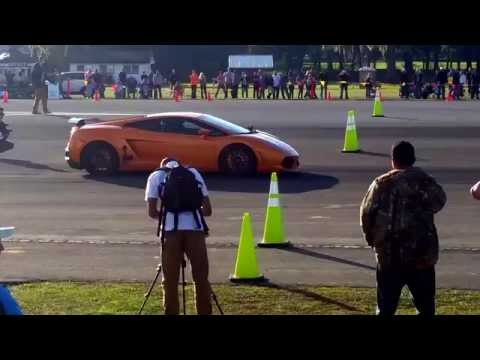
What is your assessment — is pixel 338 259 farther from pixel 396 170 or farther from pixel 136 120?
pixel 136 120

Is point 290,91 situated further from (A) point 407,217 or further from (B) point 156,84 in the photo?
(A) point 407,217

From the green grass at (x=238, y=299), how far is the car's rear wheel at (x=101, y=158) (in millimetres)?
8610

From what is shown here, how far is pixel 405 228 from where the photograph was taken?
7.04 metres

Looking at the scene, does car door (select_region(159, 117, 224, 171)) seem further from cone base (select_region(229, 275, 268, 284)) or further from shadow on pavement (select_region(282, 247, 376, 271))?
cone base (select_region(229, 275, 268, 284))

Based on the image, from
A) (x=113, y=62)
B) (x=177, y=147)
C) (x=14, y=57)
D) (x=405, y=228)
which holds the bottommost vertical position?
(x=177, y=147)

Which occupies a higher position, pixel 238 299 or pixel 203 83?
pixel 203 83

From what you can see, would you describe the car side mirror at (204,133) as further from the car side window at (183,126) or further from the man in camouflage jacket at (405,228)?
the man in camouflage jacket at (405,228)

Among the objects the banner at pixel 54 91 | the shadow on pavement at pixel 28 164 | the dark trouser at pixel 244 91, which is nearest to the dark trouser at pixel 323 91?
the dark trouser at pixel 244 91

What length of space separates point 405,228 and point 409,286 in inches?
17.1

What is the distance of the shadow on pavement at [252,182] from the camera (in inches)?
666

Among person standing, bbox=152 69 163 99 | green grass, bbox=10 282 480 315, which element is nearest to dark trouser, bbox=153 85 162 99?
person standing, bbox=152 69 163 99

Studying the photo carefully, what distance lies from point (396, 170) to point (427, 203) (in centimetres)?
33

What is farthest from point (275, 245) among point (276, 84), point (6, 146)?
point (276, 84)
